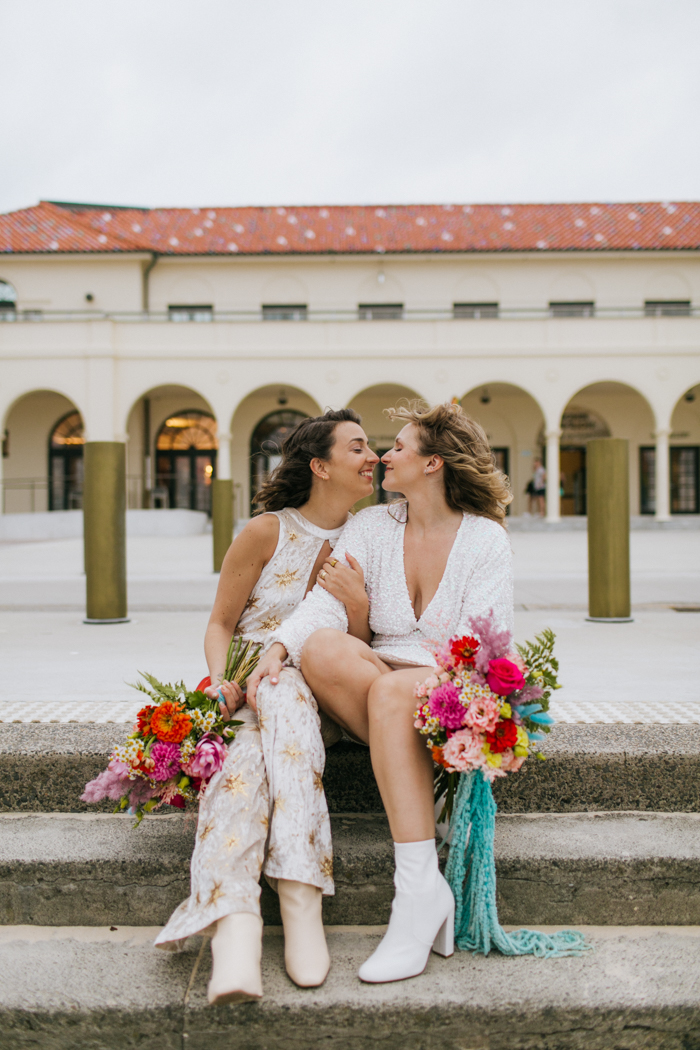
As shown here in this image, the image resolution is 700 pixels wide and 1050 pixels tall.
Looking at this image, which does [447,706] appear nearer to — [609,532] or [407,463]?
[407,463]

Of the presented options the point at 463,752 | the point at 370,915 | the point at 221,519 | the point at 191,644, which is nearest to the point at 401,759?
the point at 463,752

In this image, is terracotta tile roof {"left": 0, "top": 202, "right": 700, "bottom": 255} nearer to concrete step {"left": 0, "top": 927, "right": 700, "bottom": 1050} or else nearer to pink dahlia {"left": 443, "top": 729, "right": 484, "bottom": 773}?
pink dahlia {"left": 443, "top": 729, "right": 484, "bottom": 773}

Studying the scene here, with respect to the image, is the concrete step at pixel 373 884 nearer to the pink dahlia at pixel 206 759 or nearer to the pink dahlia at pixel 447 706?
the pink dahlia at pixel 206 759

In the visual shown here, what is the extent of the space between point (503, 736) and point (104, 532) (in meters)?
4.09

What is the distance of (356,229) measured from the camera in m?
26.5

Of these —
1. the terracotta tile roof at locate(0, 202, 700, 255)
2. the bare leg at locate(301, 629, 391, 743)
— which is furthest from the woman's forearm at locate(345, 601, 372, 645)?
the terracotta tile roof at locate(0, 202, 700, 255)

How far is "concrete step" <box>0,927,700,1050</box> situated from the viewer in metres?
1.79

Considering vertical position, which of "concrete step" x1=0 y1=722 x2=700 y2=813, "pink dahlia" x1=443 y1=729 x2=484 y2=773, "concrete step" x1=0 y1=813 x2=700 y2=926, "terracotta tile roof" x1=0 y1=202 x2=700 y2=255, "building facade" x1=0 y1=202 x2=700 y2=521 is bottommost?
"concrete step" x1=0 y1=813 x2=700 y2=926

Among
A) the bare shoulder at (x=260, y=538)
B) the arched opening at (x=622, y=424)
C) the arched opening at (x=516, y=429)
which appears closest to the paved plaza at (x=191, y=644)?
the bare shoulder at (x=260, y=538)

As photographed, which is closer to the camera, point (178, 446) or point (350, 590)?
point (350, 590)

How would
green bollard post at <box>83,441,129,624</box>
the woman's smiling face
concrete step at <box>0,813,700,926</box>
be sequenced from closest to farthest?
1. concrete step at <box>0,813,700,926</box>
2. the woman's smiling face
3. green bollard post at <box>83,441,129,624</box>

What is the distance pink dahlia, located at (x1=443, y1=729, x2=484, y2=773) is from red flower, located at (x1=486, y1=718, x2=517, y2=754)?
4cm

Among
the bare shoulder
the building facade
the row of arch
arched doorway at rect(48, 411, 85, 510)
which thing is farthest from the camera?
arched doorway at rect(48, 411, 85, 510)

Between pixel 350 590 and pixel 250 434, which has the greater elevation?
pixel 250 434
